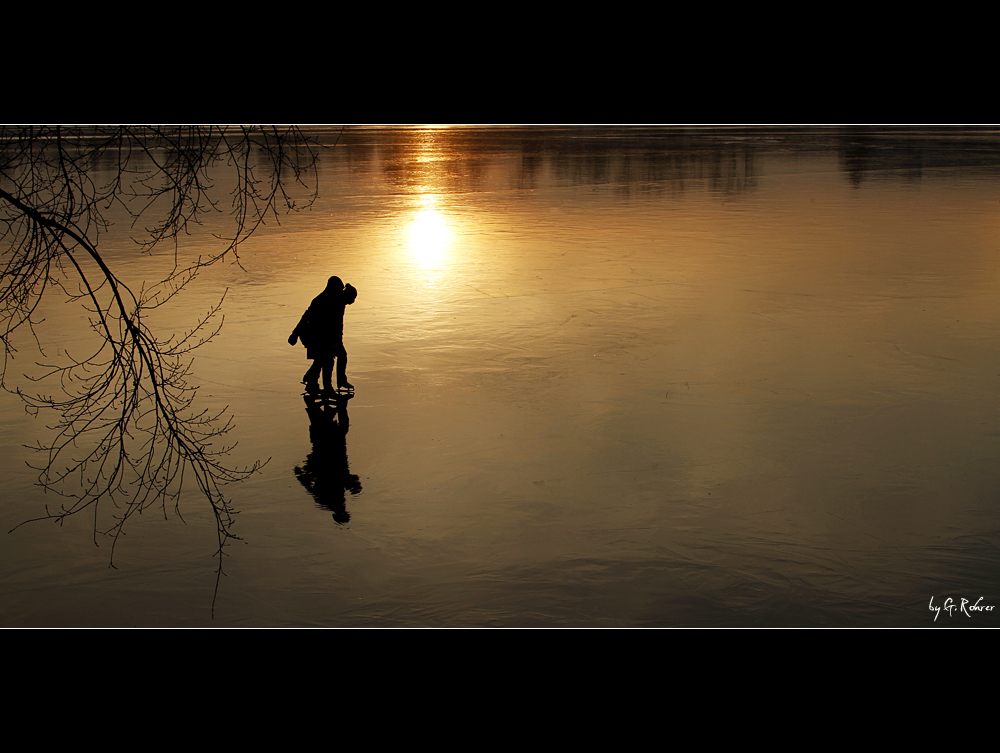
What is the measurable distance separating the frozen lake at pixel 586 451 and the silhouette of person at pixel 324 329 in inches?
16.0

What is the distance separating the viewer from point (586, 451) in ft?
25.1

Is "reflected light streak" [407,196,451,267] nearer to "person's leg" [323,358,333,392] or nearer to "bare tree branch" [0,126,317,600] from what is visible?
"bare tree branch" [0,126,317,600]

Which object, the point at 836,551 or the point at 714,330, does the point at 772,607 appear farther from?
the point at 714,330

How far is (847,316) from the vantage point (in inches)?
478

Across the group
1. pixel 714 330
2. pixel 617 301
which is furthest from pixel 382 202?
pixel 714 330

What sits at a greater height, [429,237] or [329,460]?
[429,237]
